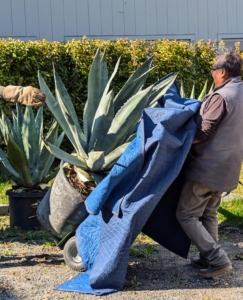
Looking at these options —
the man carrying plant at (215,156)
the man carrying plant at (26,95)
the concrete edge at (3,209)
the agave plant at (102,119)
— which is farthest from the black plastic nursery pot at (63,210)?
the concrete edge at (3,209)

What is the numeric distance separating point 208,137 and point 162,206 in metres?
Answer: 0.74

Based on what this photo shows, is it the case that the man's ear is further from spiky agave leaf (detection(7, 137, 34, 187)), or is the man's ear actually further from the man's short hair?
spiky agave leaf (detection(7, 137, 34, 187))

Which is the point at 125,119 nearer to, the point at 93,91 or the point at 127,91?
the point at 127,91

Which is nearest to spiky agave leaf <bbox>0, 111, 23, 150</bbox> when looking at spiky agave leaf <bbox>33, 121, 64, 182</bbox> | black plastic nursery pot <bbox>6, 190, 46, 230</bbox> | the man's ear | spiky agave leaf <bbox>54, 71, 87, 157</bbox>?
spiky agave leaf <bbox>33, 121, 64, 182</bbox>

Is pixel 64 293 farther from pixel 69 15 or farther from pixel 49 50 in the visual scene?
pixel 69 15

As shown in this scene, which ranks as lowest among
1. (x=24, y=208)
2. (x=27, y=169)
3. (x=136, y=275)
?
(x=136, y=275)

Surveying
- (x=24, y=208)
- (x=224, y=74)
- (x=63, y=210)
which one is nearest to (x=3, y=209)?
(x=24, y=208)

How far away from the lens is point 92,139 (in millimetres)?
4488

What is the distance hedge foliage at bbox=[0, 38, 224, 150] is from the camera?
7930 millimetres

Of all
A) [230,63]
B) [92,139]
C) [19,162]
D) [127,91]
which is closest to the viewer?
[230,63]

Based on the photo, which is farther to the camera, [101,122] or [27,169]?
[27,169]

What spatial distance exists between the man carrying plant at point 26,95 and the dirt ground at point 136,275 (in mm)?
1433

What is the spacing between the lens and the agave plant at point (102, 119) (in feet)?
14.0

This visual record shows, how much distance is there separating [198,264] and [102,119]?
1501 mm
